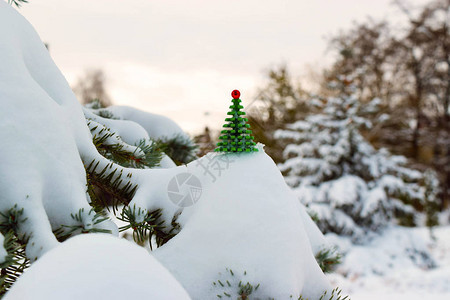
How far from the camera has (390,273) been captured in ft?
22.6

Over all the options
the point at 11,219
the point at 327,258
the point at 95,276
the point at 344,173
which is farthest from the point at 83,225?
the point at 344,173

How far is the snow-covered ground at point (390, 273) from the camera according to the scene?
20.5ft

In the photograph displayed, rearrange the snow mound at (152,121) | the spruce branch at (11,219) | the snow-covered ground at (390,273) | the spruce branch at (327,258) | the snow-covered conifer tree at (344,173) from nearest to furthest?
the spruce branch at (11,219) < the spruce branch at (327,258) < the snow mound at (152,121) < the snow-covered ground at (390,273) < the snow-covered conifer tree at (344,173)

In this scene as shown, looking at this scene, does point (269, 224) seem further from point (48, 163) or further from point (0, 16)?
point (0, 16)

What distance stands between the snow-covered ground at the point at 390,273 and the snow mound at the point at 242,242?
5018mm

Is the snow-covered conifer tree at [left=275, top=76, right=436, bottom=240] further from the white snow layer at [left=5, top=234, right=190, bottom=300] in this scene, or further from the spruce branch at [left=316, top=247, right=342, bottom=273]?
the white snow layer at [left=5, top=234, right=190, bottom=300]

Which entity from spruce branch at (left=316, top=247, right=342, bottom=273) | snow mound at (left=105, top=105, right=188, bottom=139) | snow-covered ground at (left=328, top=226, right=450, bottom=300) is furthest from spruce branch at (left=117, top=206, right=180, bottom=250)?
snow-covered ground at (left=328, top=226, right=450, bottom=300)

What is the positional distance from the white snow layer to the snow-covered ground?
5.57 metres

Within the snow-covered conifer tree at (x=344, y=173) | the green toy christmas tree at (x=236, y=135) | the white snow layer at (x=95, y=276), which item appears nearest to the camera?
the white snow layer at (x=95, y=276)

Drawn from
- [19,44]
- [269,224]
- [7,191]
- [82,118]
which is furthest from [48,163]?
[269,224]

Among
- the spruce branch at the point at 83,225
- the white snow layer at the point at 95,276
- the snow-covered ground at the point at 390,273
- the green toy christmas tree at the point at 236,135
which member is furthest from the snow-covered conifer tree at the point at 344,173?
the white snow layer at the point at 95,276

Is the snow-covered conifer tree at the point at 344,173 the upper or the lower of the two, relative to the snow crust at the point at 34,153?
lower

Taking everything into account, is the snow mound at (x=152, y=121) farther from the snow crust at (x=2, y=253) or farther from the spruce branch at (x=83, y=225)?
the snow crust at (x=2, y=253)

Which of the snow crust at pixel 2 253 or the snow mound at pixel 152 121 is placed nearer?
the snow crust at pixel 2 253
